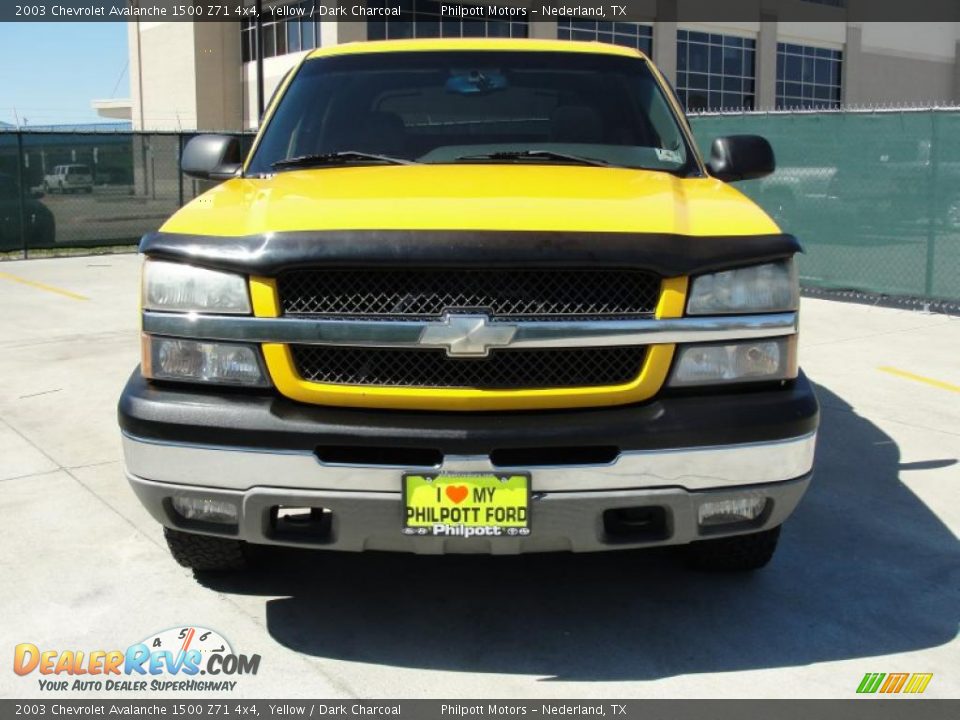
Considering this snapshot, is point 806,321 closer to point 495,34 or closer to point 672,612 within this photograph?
point 672,612

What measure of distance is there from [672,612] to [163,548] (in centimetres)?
200

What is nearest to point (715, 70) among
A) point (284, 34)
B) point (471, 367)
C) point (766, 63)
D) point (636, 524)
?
point (766, 63)

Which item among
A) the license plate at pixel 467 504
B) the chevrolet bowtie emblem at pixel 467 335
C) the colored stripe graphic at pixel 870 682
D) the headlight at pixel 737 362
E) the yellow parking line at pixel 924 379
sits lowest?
the yellow parking line at pixel 924 379

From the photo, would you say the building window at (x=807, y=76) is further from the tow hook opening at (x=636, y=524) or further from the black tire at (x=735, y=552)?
the tow hook opening at (x=636, y=524)

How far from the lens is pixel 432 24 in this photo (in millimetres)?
35250

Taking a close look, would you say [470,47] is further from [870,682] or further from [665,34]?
[665,34]

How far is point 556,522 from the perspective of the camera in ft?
10.0

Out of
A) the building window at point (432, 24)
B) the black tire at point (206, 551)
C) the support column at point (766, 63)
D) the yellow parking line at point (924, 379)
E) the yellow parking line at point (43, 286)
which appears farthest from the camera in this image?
the support column at point (766, 63)

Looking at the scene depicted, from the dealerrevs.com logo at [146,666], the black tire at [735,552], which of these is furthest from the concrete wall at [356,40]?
the dealerrevs.com logo at [146,666]

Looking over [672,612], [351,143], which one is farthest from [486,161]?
[672,612]

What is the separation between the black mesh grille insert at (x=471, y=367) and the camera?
3111mm

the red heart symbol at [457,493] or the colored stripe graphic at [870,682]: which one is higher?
the red heart symbol at [457,493]

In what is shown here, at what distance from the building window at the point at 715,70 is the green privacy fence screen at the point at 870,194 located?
31.2 metres

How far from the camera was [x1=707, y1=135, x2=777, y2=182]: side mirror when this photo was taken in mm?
4613
